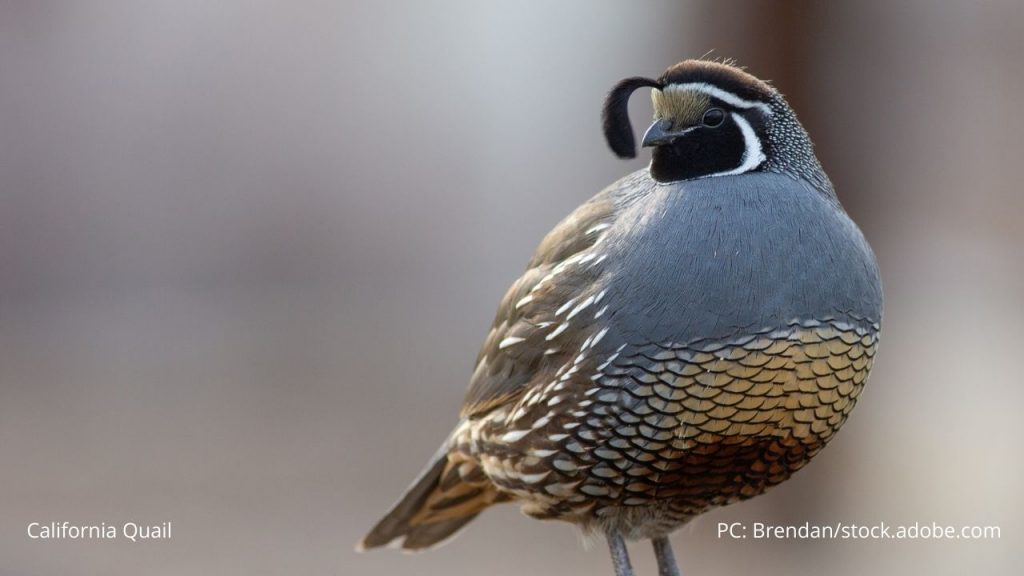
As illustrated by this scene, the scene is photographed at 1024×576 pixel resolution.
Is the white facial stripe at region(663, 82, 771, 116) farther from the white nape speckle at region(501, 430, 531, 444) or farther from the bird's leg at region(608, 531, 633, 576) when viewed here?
the bird's leg at region(608, 531, 633, 576)

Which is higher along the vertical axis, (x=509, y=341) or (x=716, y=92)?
(x=716, y=92)

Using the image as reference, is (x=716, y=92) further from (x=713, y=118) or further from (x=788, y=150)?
(x=788, y=150)

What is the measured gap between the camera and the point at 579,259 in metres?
3.09

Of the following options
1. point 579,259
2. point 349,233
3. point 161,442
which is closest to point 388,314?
point 349,233

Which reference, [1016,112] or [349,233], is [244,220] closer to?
[349,233]

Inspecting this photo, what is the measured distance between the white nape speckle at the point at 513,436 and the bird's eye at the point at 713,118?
0.89m

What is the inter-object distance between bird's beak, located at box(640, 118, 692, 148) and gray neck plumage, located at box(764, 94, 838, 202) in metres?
0.22

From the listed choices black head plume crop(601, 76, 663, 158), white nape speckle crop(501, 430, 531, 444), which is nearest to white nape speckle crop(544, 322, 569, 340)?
white nape speckle crop(501, 430, 531, 444)

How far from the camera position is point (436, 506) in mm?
3709

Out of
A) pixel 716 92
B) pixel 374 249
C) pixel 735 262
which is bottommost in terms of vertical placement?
pixel 735 262

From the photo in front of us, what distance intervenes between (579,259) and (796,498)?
3.53 meters

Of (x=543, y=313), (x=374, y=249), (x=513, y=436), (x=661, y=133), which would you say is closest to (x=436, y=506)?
(x=513, y=436)

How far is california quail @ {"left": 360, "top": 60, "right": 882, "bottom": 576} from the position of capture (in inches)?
110

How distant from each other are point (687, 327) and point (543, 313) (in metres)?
0.49
